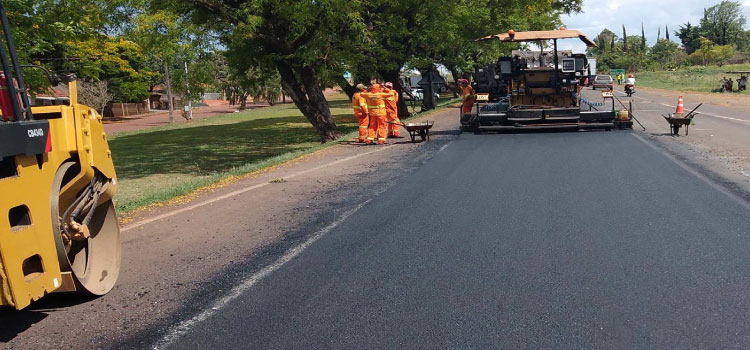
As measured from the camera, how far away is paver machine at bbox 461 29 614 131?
643 inches

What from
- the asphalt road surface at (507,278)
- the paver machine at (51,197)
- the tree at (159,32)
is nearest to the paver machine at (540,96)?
the asphalt road surface at (507,278)

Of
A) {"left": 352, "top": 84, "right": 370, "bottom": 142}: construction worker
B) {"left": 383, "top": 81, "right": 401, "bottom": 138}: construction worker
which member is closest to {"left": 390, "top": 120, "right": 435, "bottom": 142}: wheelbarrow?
{"left": 352, "top": 84, "right": 370, "bottom": 142}: construction worker

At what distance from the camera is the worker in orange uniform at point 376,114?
53.5 feet

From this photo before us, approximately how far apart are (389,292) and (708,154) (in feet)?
31.8

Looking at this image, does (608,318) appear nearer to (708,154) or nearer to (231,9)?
(708,154)

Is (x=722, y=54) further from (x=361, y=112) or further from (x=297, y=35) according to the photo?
(x=361, y=112)

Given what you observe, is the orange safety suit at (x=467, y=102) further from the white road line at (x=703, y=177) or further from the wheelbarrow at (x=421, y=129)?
the white road line at (x=703, y=177)

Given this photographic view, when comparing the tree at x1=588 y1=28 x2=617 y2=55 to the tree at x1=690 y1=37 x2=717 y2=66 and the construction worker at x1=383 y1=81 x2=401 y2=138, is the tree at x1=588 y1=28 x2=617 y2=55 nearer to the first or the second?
the tree at x1=690 y1=37 x2=717 y2=66

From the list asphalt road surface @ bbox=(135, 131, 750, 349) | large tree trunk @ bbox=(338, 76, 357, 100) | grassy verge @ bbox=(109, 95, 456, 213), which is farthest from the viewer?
large tree trunk @ bbox=(338, 76, 357, 100)

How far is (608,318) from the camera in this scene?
4.19 metres

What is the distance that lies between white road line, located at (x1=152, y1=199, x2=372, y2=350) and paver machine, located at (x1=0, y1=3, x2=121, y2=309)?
0.79 m

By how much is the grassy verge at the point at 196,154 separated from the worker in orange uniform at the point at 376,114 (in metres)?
1.32

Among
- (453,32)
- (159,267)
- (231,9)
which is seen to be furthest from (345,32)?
(159,267)

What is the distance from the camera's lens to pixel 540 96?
56.9 ft
